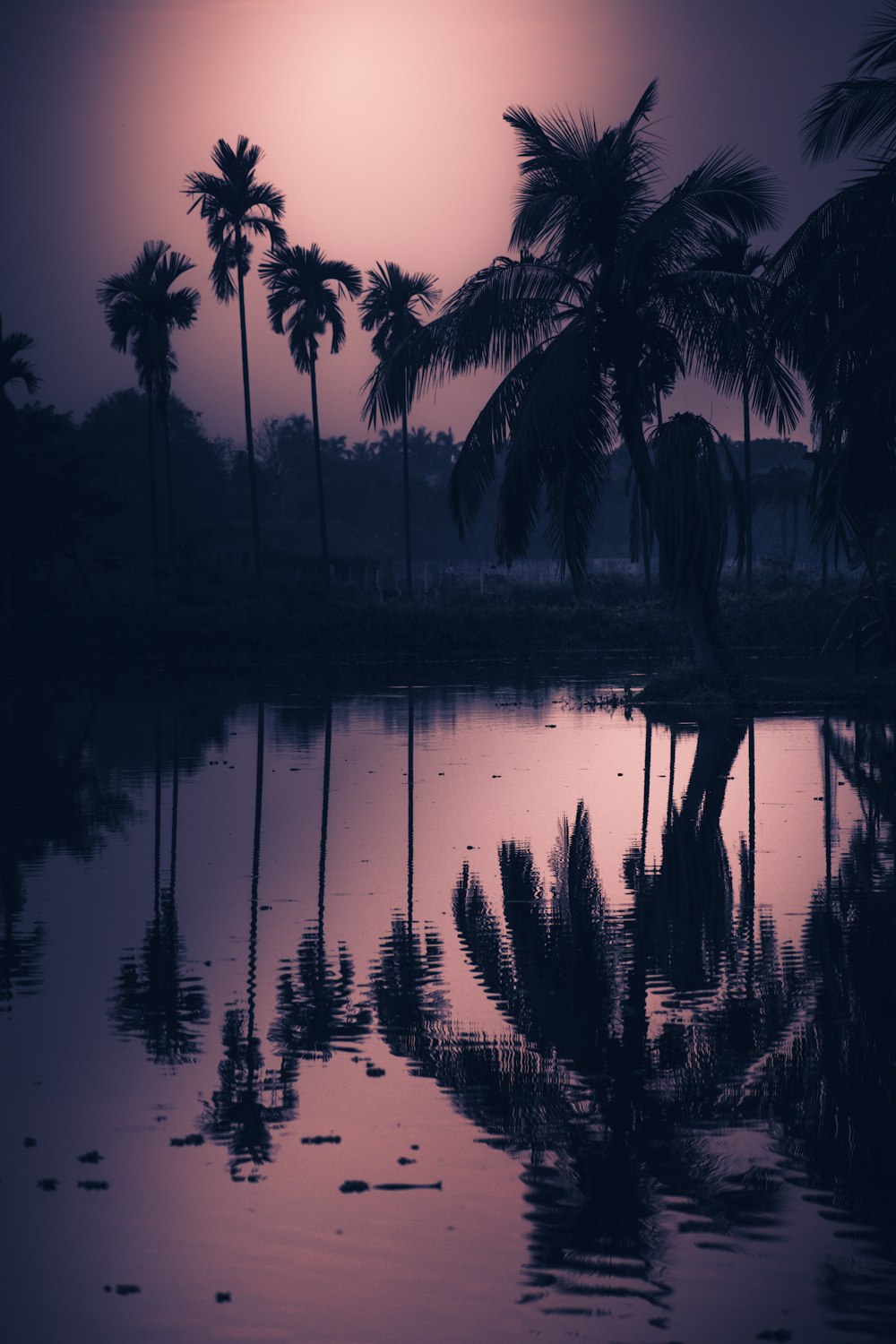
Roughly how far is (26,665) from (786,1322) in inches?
1703

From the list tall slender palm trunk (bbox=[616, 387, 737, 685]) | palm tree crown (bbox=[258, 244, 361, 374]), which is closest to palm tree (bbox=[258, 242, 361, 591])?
palm tree crown (bbox=[258, 244, 361, 374])

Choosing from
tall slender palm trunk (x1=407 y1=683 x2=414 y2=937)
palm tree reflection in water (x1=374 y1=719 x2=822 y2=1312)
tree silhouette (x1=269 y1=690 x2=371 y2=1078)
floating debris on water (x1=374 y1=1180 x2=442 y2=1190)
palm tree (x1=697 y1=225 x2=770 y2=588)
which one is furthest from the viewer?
palm tree (x1=697 y1=225 x2=770 y2=588)

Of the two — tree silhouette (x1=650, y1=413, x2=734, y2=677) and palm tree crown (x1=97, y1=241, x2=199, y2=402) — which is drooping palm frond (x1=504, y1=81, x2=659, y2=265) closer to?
tree silhouette (x1=650, y1=413, x2=734, y2=677)

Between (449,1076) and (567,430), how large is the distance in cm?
1835

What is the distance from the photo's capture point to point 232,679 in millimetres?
41656

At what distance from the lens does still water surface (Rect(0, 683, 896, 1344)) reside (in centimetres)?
496

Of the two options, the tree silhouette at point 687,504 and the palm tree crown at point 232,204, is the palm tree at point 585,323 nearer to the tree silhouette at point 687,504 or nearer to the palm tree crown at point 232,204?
the tree silhouette at point 687,504

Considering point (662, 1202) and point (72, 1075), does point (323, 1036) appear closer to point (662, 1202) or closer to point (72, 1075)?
point (72, 1075)

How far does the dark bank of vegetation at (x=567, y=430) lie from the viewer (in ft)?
53.7

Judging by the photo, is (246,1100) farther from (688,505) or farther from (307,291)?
(307,291)

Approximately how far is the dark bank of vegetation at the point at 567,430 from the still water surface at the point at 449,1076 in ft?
17.7

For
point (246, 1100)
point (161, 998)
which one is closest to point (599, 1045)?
point (246, 1100)

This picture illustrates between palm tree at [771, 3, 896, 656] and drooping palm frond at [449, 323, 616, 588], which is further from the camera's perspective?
drooping palm frond at [449, 323, 616, 588]

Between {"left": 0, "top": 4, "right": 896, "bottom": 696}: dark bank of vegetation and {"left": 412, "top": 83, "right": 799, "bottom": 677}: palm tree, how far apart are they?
5 centimetres
